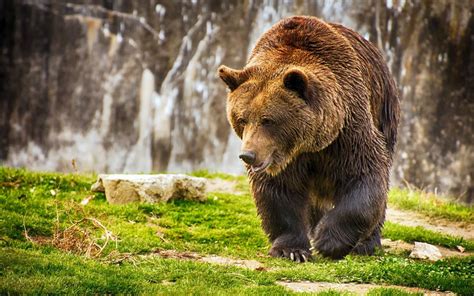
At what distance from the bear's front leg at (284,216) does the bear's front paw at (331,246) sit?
0.64 feet

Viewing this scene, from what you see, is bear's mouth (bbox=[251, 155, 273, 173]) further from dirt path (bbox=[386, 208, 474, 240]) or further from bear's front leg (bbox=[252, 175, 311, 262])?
dirt path (bbox=[386, 208, 474, 240])

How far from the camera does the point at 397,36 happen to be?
53.2ft

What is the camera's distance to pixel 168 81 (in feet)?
52.4

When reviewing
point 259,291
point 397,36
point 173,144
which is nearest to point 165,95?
point 173,144

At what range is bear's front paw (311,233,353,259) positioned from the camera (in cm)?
770

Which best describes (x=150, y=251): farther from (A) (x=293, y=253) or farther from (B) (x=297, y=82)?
(B) (x=297, y=82)

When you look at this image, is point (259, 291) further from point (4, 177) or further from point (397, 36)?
point (397, 36)

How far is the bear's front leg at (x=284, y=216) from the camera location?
790 centimetres

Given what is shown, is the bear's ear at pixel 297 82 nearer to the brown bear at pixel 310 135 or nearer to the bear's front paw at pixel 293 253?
the brown bear at pixel 310 135

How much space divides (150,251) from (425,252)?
309 centimetres

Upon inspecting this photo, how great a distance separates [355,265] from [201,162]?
8864 millimetres

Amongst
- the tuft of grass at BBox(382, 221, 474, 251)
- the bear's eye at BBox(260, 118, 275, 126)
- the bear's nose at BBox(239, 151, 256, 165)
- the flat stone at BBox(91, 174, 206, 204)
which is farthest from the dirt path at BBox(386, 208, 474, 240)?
→ the bear's nose at BBox(239, 151, 256, 165)

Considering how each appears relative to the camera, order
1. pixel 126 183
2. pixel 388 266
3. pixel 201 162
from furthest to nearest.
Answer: pixel 201 162 → pixel 126 183 → pixel 388 266

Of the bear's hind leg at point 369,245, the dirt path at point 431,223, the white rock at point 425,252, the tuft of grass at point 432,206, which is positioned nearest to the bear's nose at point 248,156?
the bear's hind leg at point 369,245
